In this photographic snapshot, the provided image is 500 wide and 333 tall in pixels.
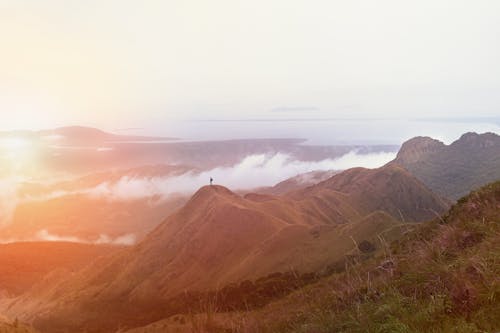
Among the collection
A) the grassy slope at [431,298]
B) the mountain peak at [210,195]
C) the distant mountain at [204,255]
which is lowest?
the distant mountain at [204,255]

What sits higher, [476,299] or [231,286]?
[476,299]

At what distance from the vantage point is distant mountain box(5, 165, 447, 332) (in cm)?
10438

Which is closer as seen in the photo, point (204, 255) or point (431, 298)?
point (431, 298)

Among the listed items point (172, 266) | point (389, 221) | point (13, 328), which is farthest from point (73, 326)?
point (13, 328)

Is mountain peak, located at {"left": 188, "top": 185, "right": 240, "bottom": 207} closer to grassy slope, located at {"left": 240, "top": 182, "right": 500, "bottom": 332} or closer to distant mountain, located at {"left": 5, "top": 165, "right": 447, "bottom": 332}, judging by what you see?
distant mountain, located at {"left": 5, "top": 165, "right": 447, "bottom": 332}

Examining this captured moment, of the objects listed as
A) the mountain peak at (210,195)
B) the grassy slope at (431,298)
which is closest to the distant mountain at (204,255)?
the mountain peak at (210,195)

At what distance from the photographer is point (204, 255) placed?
139m

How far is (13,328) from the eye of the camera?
21.9 metres

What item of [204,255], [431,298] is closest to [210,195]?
[204,255]

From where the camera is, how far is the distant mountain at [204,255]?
342 ft

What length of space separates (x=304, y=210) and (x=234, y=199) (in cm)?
2909

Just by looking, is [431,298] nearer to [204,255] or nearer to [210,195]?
[204,255]

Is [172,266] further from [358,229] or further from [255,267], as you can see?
[358,229]

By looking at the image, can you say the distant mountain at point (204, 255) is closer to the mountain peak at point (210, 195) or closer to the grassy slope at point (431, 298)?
the mountain peak at point (210, 195)
